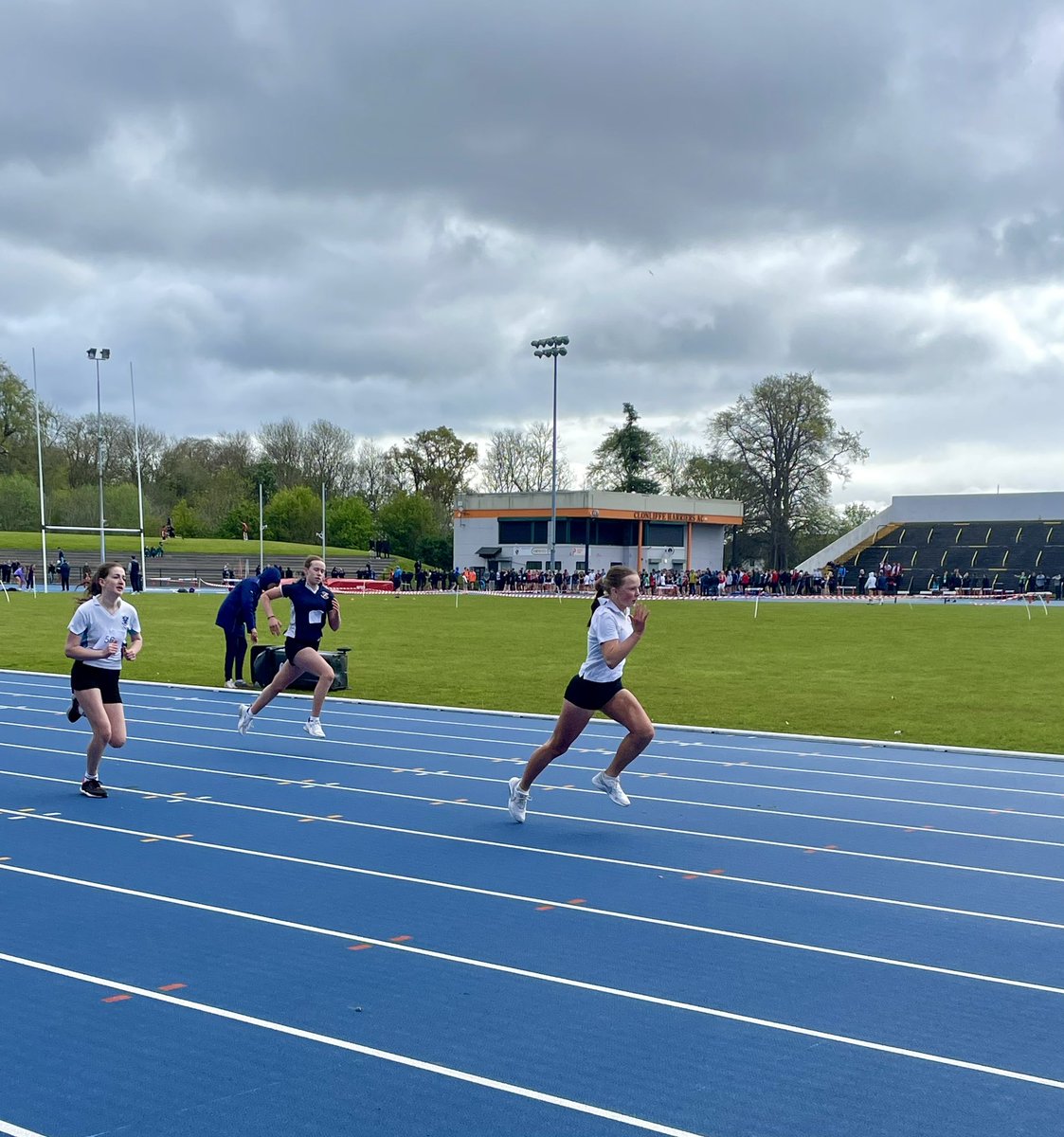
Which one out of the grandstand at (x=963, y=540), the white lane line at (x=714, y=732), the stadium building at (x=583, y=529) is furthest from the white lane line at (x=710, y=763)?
the stadium building at (x=583, y=529)

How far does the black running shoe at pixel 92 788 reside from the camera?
31.8ft

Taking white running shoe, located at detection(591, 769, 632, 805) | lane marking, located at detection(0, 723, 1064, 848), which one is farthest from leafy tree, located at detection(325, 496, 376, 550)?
white running shoe, located at detection(591, 769, 632, 805)

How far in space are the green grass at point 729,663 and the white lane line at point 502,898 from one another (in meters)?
7.56

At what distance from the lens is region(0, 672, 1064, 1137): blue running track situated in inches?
169

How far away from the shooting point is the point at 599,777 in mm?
9164

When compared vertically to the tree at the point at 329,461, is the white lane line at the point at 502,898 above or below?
below

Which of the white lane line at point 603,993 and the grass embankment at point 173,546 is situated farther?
the grass embankment at point 173,546

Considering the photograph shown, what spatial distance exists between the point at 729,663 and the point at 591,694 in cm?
1501

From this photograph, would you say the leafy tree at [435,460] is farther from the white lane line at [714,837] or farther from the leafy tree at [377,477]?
the white lane line at [714,837]

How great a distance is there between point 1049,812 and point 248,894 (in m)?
5.97

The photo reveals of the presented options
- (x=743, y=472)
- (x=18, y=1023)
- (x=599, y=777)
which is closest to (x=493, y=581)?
(x=743, y=472)

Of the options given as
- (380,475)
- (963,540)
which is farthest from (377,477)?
(963,540)

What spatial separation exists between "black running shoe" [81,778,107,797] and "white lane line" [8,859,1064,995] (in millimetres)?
2195

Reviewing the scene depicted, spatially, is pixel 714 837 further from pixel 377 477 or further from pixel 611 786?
pixel 377 477
